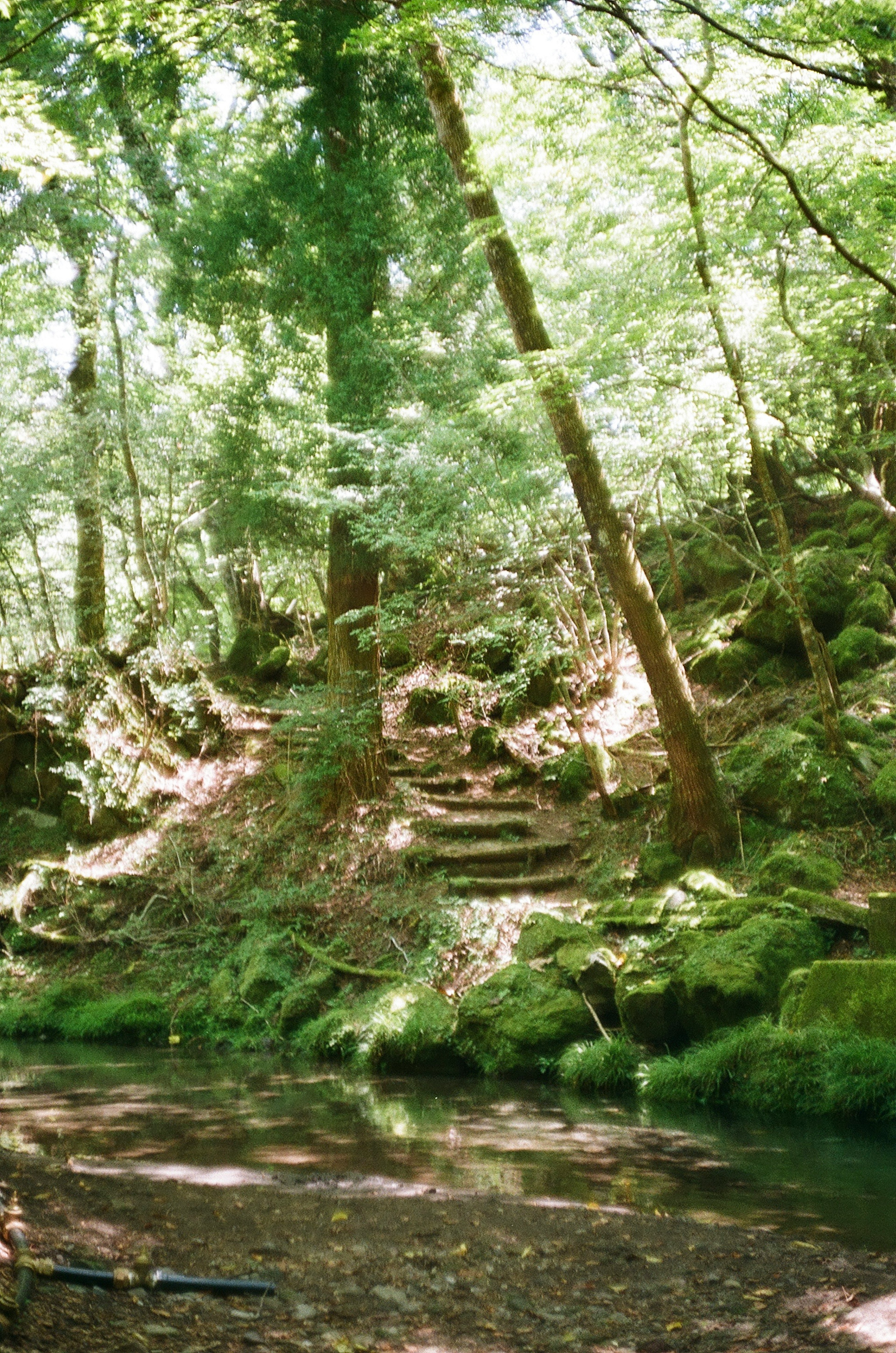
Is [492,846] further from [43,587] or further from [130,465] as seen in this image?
[43,587]

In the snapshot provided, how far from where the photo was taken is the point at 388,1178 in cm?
532

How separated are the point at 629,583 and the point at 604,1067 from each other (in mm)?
4945

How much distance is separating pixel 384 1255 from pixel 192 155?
1396 cm

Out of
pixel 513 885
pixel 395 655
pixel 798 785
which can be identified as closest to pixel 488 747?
pixel 395 655

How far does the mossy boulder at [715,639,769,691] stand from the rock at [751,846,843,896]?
15.3 ft

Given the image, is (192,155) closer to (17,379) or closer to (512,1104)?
(17,379)

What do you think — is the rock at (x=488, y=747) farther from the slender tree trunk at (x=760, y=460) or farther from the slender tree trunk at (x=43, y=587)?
the slender tree trunk at (x=43, y=587)

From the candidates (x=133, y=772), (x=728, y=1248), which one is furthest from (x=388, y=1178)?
(x=133, y=772)

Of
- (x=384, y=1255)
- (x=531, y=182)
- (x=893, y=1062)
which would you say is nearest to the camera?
(x=384, y=1255)

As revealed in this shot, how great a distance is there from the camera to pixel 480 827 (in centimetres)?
1261

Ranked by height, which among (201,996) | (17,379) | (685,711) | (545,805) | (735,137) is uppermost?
(17,379)

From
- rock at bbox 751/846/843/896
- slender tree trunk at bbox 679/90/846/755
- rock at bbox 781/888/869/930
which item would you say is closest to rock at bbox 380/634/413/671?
slender tree trunk at bbox 679/90/846/755

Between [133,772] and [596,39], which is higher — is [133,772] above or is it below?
below

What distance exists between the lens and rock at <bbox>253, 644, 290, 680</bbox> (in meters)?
19.2
